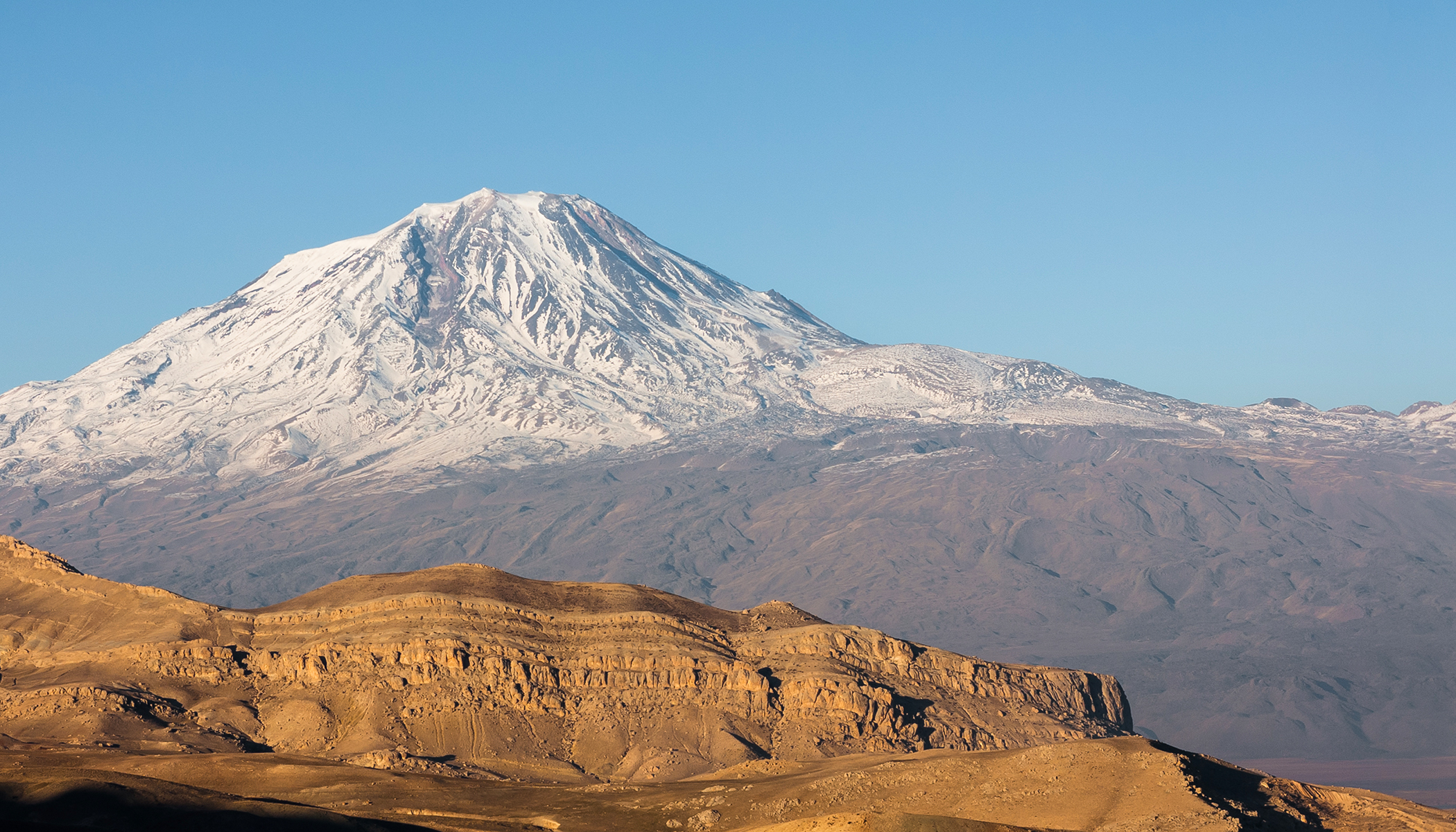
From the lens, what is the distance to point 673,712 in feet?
257

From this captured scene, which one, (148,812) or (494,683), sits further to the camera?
(494,683)

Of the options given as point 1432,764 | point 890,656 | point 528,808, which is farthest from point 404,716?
point 1432,764

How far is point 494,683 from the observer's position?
78750 mm

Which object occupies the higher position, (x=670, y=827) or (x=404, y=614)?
(x=404, y=614)

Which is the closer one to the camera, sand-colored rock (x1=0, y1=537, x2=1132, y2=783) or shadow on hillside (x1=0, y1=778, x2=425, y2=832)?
shadow on hillside (x1=0, y1=778, x2=425, y2=832)

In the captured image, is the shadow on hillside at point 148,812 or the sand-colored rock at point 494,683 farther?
the sand-colored rock at point 494,683

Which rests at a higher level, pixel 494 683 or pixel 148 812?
pixel 494 683

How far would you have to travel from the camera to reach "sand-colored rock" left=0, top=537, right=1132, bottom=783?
74750 mm

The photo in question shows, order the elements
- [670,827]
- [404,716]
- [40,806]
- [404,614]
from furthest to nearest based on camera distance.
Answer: [404,614] → [404,716] → [670,827] → [40,806]

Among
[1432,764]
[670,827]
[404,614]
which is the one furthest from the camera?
[1432,764]

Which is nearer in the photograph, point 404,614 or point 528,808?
point 528,808

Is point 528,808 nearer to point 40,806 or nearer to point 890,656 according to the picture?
point 40,806

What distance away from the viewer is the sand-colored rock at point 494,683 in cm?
7475

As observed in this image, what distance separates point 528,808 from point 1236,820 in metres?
24.6
